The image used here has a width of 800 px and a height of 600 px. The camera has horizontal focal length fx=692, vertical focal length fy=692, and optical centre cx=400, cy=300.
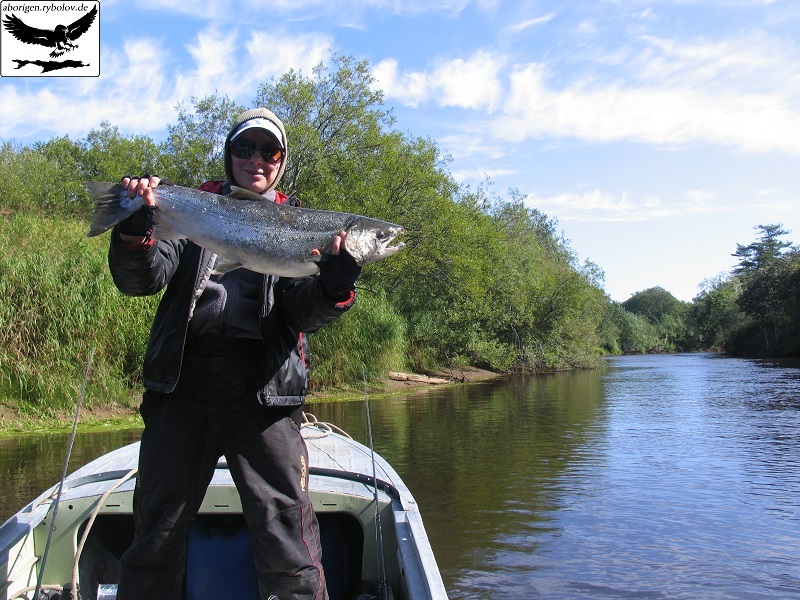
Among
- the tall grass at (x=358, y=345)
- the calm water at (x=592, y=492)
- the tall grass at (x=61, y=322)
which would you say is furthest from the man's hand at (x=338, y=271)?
the tall grass at (x=358, y=345)

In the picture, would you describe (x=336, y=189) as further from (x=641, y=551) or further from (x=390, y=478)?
(x=390, y=478)

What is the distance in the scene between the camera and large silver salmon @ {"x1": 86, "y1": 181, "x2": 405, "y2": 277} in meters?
2.74

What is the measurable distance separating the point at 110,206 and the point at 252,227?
542mm

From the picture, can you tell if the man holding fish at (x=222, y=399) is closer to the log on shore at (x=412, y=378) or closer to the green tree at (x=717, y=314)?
the log on shore at (x=412, y=378)

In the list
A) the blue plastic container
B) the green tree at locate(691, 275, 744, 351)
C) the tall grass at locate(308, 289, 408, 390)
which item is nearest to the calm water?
the blue plastic container

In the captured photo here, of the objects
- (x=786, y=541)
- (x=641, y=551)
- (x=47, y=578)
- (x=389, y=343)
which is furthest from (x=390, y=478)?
(x=389, y=343)

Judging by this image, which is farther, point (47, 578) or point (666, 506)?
point (666, 506)

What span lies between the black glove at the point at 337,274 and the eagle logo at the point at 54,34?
8838 millimetres

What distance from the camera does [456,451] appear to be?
39.8ft

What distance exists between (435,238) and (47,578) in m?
25.0

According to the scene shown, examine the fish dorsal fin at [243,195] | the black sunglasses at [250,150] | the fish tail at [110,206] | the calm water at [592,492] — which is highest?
the black sunglasses at [250,150]

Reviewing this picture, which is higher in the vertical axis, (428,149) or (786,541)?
(428,149)

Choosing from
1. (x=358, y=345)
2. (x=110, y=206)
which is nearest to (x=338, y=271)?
(x=110, y=206)

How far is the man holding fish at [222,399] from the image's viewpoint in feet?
9.00
